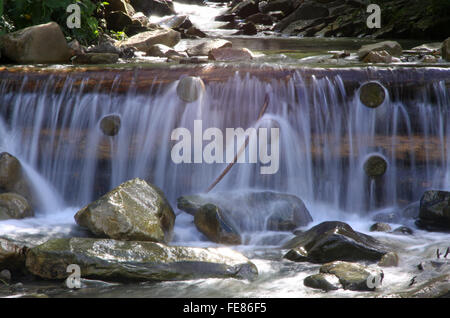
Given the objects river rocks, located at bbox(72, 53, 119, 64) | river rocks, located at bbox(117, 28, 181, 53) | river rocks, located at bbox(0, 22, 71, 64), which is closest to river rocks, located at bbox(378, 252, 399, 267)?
river rocks, located at bbox(72, 53, 119, 64)

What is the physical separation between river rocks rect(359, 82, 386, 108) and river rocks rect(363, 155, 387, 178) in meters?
0.64

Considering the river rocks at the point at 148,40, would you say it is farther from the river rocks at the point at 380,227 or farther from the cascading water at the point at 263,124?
the river rocks at the point at 380,227

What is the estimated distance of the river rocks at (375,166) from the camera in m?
5.60

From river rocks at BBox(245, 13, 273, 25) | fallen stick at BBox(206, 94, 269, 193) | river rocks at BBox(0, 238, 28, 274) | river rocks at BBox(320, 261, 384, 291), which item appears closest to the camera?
river rocks at BBox(320, 261, 384, 291)

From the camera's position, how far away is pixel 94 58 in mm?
8414

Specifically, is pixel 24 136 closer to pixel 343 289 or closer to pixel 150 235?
pixel 150 235

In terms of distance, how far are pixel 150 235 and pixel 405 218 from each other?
2640 mm

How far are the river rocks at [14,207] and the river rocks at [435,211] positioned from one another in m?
3.90

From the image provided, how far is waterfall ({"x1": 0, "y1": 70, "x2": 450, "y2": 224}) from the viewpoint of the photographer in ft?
18.3

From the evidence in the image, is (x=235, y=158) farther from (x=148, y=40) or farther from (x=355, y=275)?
(x=148, y=40)

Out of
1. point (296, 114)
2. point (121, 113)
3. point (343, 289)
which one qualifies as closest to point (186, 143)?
point (121, 113)

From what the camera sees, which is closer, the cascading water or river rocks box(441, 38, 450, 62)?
the cascading water

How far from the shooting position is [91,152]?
5934 millimetres

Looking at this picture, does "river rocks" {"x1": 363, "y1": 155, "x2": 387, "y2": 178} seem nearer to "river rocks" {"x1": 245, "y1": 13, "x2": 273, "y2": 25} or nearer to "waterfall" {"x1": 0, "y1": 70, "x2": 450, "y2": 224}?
"waterfall" {"x1": 0, "y1": 70, "x2": 450, "y2": 224}
